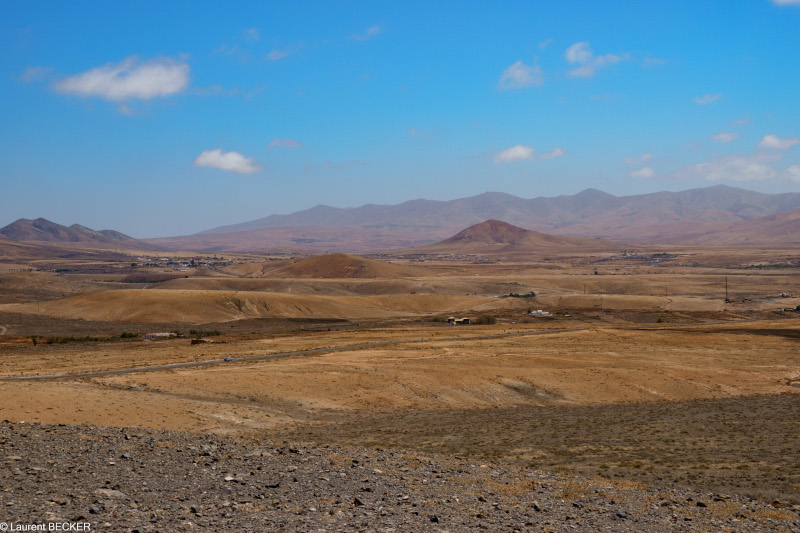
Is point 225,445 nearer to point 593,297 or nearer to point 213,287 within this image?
point 593,297

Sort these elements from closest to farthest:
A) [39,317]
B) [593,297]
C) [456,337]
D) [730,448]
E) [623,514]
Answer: [623,514] < [730,448] < [456,337] < [39,317] < [593,297]

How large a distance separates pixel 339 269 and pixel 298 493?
167904 mm

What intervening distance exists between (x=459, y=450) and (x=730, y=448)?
36.8 ft

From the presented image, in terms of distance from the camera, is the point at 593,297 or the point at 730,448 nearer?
the point at 730,448

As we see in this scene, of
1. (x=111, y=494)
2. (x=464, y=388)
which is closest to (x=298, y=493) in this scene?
(x=111, y=494)

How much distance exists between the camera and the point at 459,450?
85.5ft

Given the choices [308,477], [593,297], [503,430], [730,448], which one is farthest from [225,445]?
[593,297]

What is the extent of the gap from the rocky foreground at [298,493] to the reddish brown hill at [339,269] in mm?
158400

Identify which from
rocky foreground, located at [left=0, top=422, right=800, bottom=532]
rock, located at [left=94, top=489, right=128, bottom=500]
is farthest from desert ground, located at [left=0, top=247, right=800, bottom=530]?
rock, located at [left=94, top=489, right=128, bottom=500]

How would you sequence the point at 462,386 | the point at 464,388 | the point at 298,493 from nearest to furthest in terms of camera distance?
the point at 298,493
the point at 464,388
the point at 462,386

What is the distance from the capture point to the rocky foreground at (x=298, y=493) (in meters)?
14.7

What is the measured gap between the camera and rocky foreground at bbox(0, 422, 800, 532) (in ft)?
48.2

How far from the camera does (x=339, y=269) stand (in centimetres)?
18450

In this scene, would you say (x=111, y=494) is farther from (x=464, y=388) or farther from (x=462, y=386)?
(x=462, y=386)
